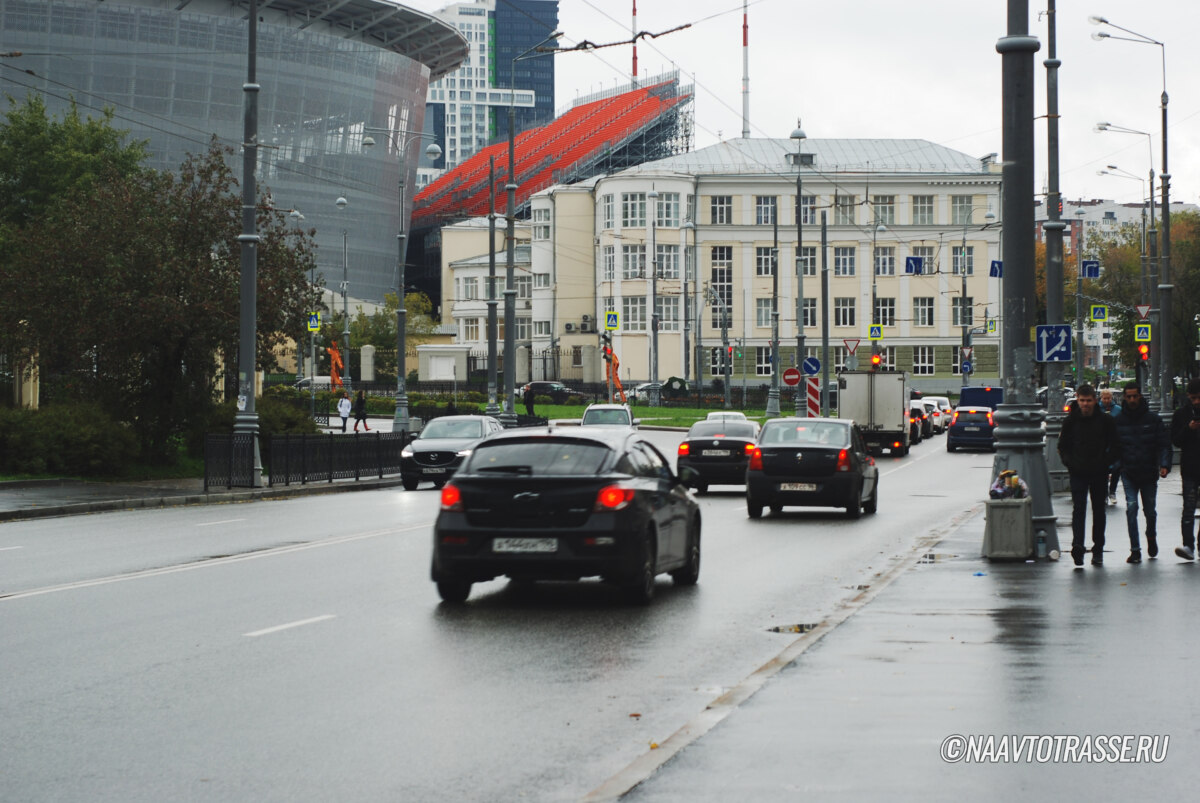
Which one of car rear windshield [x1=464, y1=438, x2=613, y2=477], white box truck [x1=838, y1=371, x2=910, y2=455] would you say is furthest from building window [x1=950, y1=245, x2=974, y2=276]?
car rear windshield [x1=464, y1=438, x2=613, y2=477]

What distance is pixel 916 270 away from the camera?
75438mm

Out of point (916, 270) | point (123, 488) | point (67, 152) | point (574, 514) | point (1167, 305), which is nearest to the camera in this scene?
point (574, 514)

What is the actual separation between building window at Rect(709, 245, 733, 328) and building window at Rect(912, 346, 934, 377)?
12.9 meters

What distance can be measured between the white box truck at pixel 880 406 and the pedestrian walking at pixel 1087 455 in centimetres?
3402

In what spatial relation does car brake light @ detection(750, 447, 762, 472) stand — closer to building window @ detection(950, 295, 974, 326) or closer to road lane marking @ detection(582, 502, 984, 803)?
road lane marking @ detection(582, 502, 984, 803)

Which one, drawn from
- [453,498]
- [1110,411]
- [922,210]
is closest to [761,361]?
[922,210]

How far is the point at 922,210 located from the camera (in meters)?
102

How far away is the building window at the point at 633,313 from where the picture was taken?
9906 centimetres

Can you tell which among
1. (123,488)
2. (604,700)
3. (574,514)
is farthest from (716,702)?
(123,488)

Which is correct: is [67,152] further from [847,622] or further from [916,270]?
[847,622]

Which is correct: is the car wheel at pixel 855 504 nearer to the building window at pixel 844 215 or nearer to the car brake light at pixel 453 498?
the car brake light at pixel 453 498

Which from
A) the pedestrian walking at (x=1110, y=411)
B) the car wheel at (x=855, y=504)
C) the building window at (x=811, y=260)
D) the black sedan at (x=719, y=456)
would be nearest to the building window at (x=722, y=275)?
the building window at (x=811, y=260)

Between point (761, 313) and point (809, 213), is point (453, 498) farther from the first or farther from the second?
point (809, 213)

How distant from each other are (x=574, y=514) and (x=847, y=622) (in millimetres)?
2460
